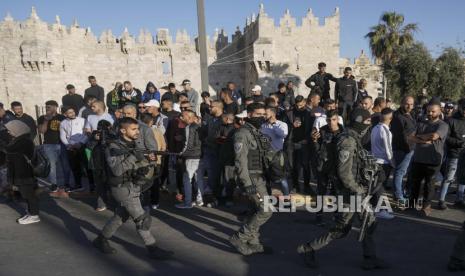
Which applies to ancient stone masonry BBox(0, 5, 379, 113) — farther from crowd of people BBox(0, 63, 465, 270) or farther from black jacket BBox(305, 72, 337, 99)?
crowd of people BBox(0, 63, 465, 270)

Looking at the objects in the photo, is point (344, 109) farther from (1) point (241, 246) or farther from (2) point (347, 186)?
(1) point (241, 246)

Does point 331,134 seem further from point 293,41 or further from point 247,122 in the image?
point 293,41

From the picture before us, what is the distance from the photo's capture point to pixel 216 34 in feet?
99.1

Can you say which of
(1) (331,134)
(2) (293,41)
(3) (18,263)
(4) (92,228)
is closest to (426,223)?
(1) (331,134)

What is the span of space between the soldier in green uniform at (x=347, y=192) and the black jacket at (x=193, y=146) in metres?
2.70

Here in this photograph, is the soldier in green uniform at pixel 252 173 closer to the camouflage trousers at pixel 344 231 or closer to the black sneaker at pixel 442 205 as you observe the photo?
the camouflage trousers at pixel 344 231

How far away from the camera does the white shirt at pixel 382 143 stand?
17.7ft

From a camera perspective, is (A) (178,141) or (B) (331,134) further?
(A) (178,141)

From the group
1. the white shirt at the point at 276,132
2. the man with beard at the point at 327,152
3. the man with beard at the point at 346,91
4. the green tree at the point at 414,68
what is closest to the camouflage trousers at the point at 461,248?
the man with beard at the point at 327,152

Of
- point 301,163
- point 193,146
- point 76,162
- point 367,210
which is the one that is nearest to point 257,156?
point 367,210

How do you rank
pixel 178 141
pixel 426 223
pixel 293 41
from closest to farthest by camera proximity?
pixel 426 223, pixel 178 141, pixel 293 41

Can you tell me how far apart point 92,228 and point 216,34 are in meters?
26.9

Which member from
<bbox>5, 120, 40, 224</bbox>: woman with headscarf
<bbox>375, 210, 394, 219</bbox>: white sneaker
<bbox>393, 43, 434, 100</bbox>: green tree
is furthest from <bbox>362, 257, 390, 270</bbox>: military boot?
<bbox>393, 43, 434, 100</bbox>: green tree

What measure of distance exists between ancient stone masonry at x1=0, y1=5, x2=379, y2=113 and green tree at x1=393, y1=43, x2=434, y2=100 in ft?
16.1
